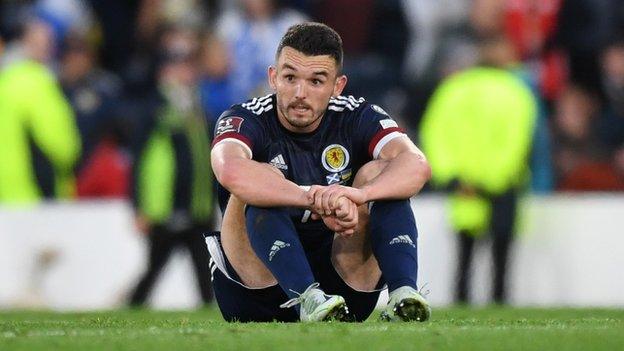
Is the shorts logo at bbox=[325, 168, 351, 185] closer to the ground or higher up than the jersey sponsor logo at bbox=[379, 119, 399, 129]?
closer to the ground

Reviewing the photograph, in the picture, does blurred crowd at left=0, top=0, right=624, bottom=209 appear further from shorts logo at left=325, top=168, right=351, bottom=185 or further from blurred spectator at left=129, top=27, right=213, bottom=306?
shorts logo at left=325, top=168, right=351, bottom=185

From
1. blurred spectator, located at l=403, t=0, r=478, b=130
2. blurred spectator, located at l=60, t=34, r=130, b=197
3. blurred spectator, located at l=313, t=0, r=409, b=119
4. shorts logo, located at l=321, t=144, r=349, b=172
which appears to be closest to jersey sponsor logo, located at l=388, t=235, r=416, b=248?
shorts logo, located at l=321, t=144, r=349, b=172

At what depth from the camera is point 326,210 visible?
5.80 m

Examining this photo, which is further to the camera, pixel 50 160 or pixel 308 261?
pixel 50 160

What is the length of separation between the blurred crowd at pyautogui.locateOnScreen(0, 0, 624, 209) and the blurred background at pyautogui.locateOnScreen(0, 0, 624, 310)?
0.05 ft

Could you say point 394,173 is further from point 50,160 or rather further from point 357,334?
point 50,160

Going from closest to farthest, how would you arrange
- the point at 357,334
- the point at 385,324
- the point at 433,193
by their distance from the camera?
the point at 357,334, the point at 385,324, the point at 433,193

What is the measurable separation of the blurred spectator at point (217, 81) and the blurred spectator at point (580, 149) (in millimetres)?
2958

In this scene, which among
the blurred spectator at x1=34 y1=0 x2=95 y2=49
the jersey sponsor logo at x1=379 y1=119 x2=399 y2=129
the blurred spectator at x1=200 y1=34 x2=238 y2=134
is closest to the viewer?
the jersey sponsor logo at x1=379 y1=119 x2=399 y2=129

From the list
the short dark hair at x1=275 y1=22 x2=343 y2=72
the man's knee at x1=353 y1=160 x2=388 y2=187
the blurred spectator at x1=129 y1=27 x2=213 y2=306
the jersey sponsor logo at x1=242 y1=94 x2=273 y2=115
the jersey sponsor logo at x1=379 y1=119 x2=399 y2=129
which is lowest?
the blurred spectator at x1=129 y1=27 x2=213 y2=306

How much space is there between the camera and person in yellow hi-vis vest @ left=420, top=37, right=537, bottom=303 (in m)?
12.3

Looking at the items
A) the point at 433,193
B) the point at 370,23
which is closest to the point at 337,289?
Answer: the point at 433,193

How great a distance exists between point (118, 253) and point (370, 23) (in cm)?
310

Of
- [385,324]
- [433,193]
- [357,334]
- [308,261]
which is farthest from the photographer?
[433,193]
